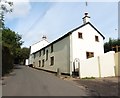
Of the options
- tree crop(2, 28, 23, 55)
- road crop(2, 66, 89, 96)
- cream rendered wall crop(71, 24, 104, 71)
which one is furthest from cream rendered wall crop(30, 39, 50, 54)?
road crop(2, 66, 89, 96)

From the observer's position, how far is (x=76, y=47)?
32.2 m

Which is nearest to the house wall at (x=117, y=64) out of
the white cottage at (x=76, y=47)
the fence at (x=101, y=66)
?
the fence at (x=101, y=66)

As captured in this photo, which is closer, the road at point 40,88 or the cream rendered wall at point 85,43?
the road at point 40,88

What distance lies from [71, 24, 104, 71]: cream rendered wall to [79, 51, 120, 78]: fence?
3503 millimetres

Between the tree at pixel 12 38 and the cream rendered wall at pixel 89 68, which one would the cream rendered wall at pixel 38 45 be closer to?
the tree at pixel 12 38

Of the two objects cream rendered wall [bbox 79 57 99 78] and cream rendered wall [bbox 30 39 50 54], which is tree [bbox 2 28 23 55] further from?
cream rendered wall [bbox 30 39 50 54]

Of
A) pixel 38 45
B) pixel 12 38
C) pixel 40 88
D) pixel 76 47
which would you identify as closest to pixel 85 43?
pixel 76 47

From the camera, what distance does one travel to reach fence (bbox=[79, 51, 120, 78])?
28.1m

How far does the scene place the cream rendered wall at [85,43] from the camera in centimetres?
3225

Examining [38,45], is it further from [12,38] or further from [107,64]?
[107,64]

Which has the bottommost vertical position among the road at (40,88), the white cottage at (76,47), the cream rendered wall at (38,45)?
the road at (40,88)

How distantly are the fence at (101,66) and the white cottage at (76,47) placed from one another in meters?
2.17

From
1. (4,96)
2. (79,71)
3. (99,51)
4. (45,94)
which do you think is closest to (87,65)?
(79,71)

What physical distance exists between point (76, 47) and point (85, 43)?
2007mm
